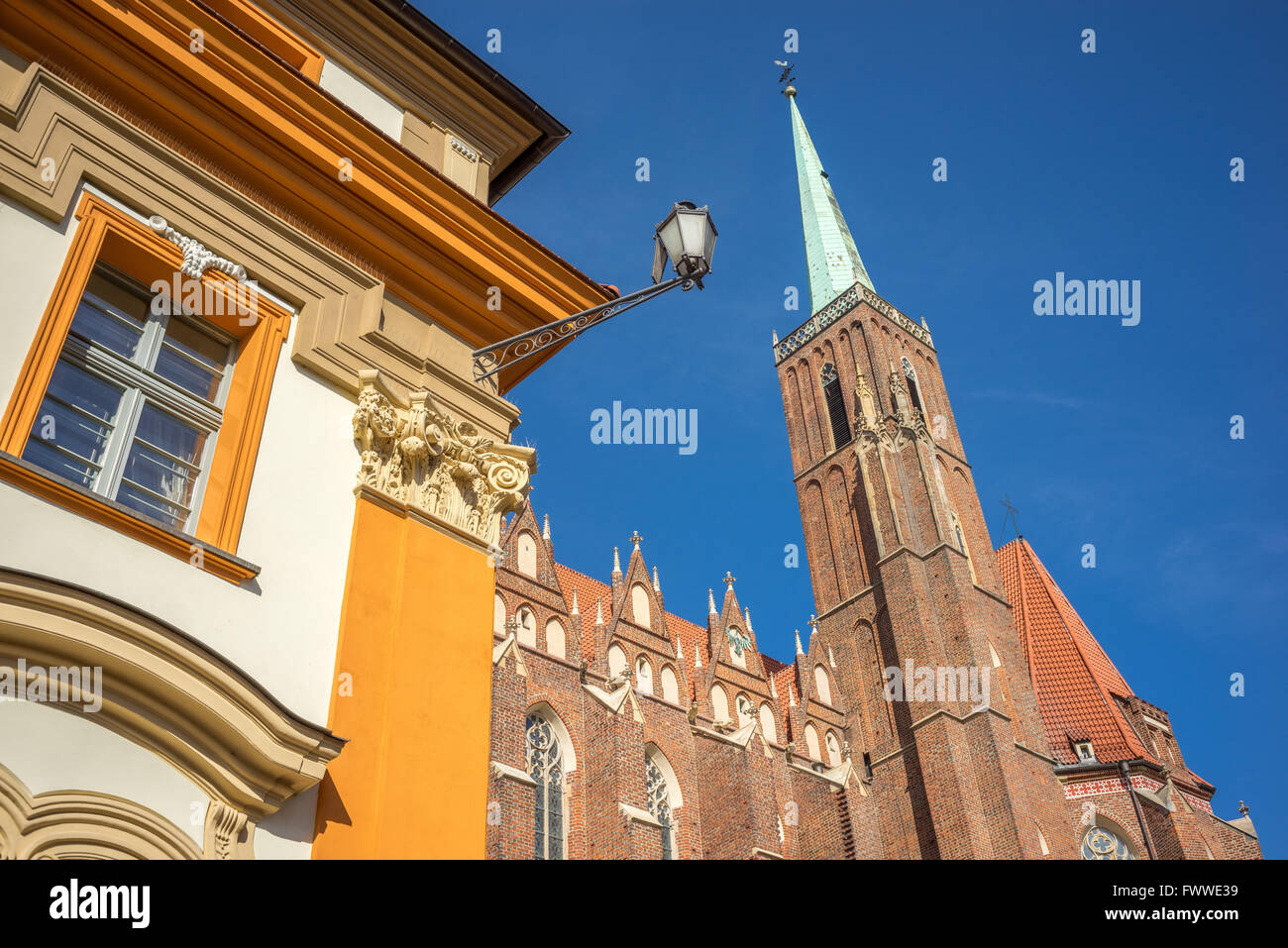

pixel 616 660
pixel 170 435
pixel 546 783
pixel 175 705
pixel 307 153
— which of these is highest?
pixel 616 660

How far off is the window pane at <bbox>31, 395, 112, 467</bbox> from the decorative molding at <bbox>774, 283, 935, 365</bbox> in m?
35.2

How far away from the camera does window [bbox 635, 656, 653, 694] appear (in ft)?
80.8

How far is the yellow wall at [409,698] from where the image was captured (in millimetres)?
4863

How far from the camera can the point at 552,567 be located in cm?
2380

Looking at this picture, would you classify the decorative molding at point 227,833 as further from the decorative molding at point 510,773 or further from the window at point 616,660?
the window at point 616,660

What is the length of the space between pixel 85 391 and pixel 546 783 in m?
16.8

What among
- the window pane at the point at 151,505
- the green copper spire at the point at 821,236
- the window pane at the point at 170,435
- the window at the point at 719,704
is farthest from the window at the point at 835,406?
the window pane at the point at 151,505

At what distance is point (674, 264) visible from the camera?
20.0 feet

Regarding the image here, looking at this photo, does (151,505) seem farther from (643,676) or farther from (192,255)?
(643,676)

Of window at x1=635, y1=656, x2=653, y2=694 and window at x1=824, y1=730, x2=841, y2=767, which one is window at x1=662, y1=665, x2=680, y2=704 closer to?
window at x1=635, y1=656, x2=653, y2=694

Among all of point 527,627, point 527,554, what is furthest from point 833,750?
point 527,627
